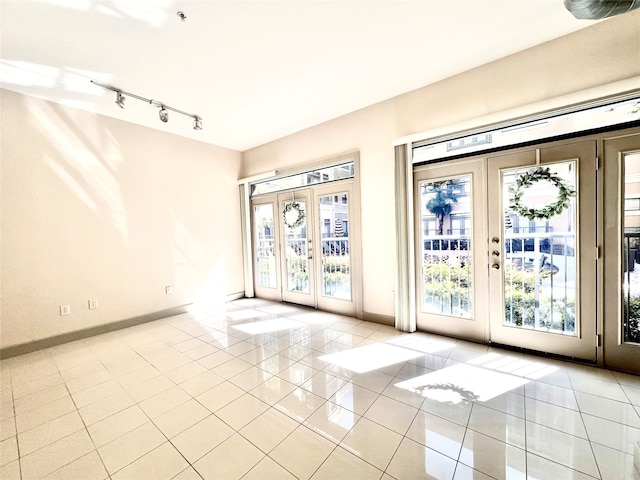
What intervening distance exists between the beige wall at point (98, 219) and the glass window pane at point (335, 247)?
2.27m

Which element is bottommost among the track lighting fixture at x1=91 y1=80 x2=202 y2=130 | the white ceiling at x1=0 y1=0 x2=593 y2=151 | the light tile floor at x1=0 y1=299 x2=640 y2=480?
the light tile floor at x1=0 y1=299 x2=640 y2=480

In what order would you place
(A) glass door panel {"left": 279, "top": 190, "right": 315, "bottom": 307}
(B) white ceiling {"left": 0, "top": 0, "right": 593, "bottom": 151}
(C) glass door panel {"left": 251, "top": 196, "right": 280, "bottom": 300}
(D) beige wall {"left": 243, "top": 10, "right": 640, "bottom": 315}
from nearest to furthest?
(B) white ceiling {"left": 0, "top": 0, "right": 593, "bottom": 151} < (D) beige wall {"left": 243, "top": 10, "right": 640, "bottom": 315} < (A) glass door panel {"left": 279, "top": 190, "right": 315, "bottom": 307} < (C) glass door panel {"left": 251, "top": 196, "right": 280, "bottom": 300}

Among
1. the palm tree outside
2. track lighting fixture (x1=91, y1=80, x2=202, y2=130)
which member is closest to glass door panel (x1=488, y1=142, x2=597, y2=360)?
the palm tree outside

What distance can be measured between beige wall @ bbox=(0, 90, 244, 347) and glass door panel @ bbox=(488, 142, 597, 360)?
472 centimetres

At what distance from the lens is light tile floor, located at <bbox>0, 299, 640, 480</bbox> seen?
1.58 meters

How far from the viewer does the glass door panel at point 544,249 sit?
2.54 metres

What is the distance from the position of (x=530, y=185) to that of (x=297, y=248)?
3.54 metres

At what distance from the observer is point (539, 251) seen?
2791 mm

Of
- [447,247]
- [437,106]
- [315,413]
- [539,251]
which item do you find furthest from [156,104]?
[539,251]

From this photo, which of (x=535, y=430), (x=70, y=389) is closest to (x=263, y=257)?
(x=70, y=389)

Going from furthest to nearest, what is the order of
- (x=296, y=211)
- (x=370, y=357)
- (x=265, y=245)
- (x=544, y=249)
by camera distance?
(x=265, y=245), (x=296, y=211), (x=370, y=357), (x=544, y=249)

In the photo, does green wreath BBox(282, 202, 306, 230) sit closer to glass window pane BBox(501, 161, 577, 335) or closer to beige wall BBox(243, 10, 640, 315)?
beige wall BBox(243, 10, 640, 315)

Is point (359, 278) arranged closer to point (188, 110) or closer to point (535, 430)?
point (535, 430)

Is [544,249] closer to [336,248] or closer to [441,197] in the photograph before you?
[441,197]
